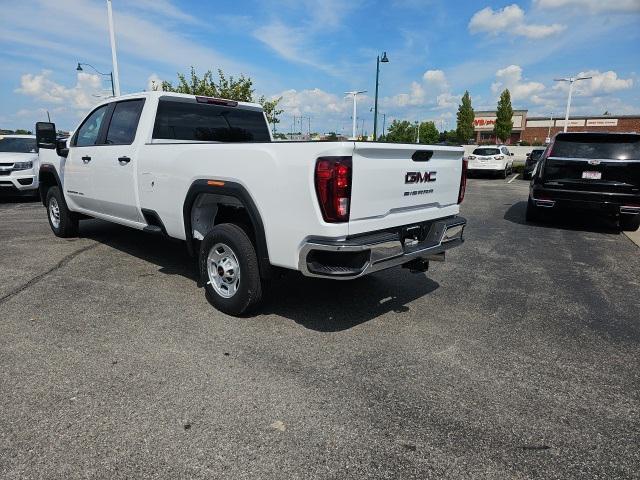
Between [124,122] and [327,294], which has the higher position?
[124,122]

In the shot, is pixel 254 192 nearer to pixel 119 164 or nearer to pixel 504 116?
pixel 119 164

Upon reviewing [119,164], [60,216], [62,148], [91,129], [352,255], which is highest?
[91,129]

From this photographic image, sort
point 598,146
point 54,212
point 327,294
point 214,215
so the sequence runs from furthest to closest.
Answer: point 598,146
point 54,212
point 327,294
point 214,215

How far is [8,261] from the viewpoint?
580 centimetres

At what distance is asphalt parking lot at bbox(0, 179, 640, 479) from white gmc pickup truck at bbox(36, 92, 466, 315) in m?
0.61

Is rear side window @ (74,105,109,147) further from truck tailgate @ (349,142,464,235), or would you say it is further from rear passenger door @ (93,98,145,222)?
truck tailgate @ (349,142,464,235)

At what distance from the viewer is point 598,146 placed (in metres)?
8.07

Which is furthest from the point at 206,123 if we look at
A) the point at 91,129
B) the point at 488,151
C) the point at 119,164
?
the point at 488,151

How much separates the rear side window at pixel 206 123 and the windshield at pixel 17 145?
9803 millimetres

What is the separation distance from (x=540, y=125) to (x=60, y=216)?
87387 millimetres

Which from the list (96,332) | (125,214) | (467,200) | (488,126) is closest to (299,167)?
(96,332)

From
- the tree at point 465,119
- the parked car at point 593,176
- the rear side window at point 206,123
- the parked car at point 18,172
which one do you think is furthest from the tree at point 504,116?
the rear side window at point 206,123

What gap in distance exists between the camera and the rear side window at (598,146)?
25.6 ft

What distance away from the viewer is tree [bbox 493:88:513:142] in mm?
63719
